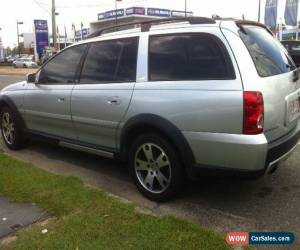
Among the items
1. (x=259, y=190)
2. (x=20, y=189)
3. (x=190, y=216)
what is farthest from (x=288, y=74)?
(x=20, y=189)

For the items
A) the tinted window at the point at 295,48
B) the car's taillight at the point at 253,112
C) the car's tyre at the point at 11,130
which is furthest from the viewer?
the tinted window at the point at 295,48

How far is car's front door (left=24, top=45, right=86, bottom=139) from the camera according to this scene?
5426mm

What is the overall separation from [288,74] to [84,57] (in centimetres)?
249

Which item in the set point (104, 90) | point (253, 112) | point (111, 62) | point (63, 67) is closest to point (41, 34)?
point (63, 67)

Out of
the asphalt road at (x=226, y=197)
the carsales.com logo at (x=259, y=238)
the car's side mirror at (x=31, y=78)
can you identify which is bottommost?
the carsales.com logo at (x=259, y=238)

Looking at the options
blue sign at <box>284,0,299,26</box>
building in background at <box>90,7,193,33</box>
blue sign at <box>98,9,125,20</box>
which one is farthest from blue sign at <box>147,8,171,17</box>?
blue sign at <box>284,0,299,26</box>

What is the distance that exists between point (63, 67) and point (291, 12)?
36.0m

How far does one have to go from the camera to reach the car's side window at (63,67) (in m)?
5.42

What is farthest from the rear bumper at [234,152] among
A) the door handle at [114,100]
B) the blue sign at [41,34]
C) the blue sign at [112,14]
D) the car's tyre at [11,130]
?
the blue sign at [112,14]

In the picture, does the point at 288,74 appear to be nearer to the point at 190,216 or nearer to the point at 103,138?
the point at 190,216

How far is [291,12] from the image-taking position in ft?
123

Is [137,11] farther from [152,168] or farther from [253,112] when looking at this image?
[253,112]

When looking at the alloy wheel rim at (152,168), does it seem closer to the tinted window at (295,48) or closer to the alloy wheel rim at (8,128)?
the alloy wheel rim at (8,128)

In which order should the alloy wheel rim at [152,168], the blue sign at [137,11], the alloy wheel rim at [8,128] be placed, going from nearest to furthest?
1. the alloy wheel rim at [152,168]
2. the alloy wheel rim at [8,128]
3. the blue sign at [137,11]
